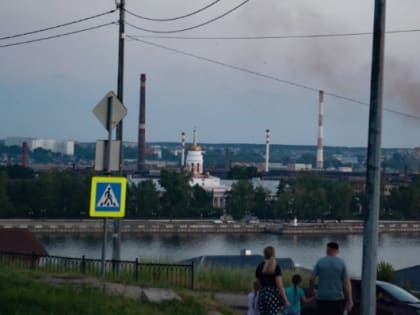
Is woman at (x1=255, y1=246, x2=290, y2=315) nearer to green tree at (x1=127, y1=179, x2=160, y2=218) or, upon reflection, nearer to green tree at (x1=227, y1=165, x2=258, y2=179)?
green tree at (x1=127, y1=179, x2=160, y2=218)

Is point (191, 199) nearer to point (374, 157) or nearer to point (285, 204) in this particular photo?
point (285, 204)

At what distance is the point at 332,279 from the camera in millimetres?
6969

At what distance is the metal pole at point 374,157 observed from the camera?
5.70m

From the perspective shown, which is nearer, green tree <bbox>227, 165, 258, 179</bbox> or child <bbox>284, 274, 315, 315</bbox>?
child <bbox>284, 274, 315, 315</bbox>

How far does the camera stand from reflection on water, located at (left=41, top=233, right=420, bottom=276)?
4194cm

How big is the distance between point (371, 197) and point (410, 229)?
6119 centimetres

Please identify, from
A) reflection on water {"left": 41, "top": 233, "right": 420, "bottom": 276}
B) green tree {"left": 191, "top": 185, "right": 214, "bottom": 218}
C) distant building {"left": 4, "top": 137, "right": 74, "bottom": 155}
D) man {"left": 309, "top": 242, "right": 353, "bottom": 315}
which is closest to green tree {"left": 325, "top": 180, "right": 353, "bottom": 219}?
reflection on water {"left": 41, "top": 233, "right": 420, "bottom": 276}

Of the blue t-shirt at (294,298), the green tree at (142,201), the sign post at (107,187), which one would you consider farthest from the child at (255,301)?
the green tree at (142,201)

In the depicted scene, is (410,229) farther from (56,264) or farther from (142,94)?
(56,264)

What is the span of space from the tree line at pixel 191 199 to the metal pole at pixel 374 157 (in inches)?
1918

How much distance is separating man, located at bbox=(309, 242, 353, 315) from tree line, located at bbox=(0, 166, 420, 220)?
156ft

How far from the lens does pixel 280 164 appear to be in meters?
152

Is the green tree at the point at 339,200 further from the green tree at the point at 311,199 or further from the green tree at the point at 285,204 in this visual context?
the green tree at the point at 285,204

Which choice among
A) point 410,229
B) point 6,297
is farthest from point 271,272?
point 410,229
